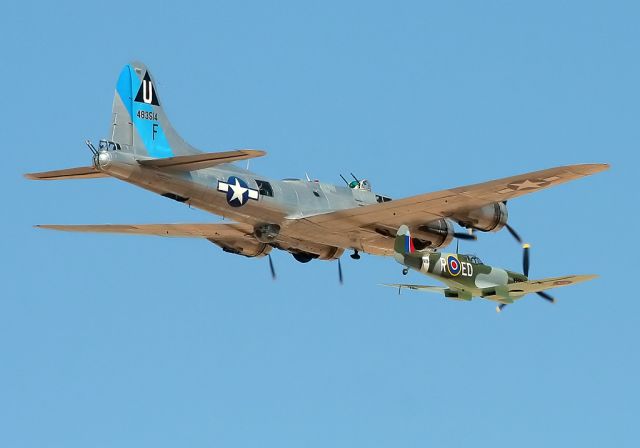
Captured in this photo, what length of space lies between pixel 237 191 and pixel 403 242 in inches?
258

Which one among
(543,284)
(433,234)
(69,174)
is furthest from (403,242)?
(69,174)

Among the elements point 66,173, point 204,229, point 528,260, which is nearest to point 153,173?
point 66,173

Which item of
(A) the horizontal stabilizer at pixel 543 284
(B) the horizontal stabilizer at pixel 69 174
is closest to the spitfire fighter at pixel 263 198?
(B) the horizontal stabilizer at pixel 69 174

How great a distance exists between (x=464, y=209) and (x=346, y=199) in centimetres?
453

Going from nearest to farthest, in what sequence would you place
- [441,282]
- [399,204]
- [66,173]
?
1. [66,173]
2. [399,204]
3. [441,282]

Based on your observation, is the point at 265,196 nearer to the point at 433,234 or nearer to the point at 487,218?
the point at 433,234

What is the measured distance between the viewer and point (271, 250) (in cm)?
5284

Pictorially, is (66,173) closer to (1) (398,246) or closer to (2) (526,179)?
(1) (398,246)

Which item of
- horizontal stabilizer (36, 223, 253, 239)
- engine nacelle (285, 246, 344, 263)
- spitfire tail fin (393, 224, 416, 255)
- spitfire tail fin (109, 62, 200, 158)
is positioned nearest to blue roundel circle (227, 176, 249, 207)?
spitfire tail fin (109, 62, 200, 158)

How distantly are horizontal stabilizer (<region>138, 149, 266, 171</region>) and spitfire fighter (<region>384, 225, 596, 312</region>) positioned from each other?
8832mm

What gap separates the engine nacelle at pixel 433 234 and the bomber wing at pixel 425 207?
1.90ft

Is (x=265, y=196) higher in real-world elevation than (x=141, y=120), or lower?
lower

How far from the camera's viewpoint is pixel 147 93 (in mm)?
46750

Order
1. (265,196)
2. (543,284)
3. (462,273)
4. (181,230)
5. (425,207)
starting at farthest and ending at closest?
(181,230), (543,284), (462,273), (425,207), (265,196)
